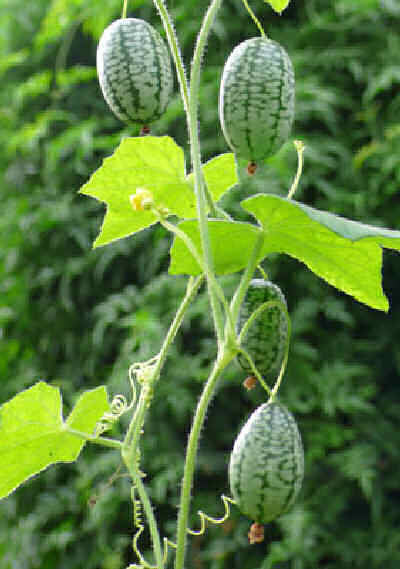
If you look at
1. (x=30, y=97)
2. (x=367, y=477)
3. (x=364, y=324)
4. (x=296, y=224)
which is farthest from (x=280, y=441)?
(x=30, y=97)

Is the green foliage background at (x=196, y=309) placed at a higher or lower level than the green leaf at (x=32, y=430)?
lower

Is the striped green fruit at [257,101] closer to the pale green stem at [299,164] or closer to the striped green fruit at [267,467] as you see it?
the pale green stem at [299,164]

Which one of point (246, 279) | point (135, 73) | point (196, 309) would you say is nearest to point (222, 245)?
point (246, 279)

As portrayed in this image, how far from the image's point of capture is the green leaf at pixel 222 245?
763mm

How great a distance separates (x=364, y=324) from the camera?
5.73 feet

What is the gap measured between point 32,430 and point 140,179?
0.98 feet

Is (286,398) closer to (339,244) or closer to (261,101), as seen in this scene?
(339,244)

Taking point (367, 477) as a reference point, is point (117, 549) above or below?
below

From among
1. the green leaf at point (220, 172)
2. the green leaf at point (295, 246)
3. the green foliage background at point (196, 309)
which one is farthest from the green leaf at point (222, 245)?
the green foliage background at point (196, 309)

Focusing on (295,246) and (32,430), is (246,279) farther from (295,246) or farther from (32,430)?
(32,430)

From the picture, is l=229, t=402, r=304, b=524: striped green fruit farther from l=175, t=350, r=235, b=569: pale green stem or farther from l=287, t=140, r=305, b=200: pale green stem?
l=287, t=140, r=305, b=200: pale green stem

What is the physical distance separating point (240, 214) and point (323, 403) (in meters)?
0.45

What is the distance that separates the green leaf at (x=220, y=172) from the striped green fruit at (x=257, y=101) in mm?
172

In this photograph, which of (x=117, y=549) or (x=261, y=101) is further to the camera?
(x=117, y=549)
